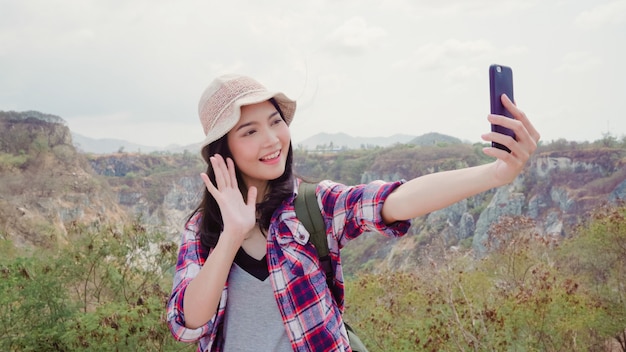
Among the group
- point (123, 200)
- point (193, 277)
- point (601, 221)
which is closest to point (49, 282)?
point (193, 277)

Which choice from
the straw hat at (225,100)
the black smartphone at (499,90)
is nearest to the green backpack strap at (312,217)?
the straw hat at (225,100)

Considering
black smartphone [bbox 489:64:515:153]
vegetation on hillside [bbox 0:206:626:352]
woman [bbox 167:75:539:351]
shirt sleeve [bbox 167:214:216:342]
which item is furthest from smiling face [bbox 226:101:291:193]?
vegetation on hillside [bbox 0:206:626:352]

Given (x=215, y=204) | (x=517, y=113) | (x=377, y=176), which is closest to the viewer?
(x=517, y=113)

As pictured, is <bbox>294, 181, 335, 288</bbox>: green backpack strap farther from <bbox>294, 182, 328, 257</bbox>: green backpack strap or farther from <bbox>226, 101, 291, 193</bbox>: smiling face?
<bbox>226, 101, 291, 193</bbox>: smiling face

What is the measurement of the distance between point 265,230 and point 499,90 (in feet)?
2.03

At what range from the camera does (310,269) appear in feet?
3.66

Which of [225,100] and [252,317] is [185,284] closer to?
[252,317]

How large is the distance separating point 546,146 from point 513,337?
3757 cm

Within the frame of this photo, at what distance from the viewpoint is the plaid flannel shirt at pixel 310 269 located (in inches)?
43.1

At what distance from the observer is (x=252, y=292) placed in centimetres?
117

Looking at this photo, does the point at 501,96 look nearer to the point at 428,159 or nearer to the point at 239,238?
the point at 239,238

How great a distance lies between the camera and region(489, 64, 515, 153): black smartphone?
0.91m

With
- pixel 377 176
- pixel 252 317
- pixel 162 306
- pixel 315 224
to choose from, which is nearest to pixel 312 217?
pixel 315 224

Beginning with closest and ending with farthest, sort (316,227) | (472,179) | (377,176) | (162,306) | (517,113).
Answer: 1. (517,113)
2. (472,179)
3. (316,227)
4. (162,306)
5. (377,176)
